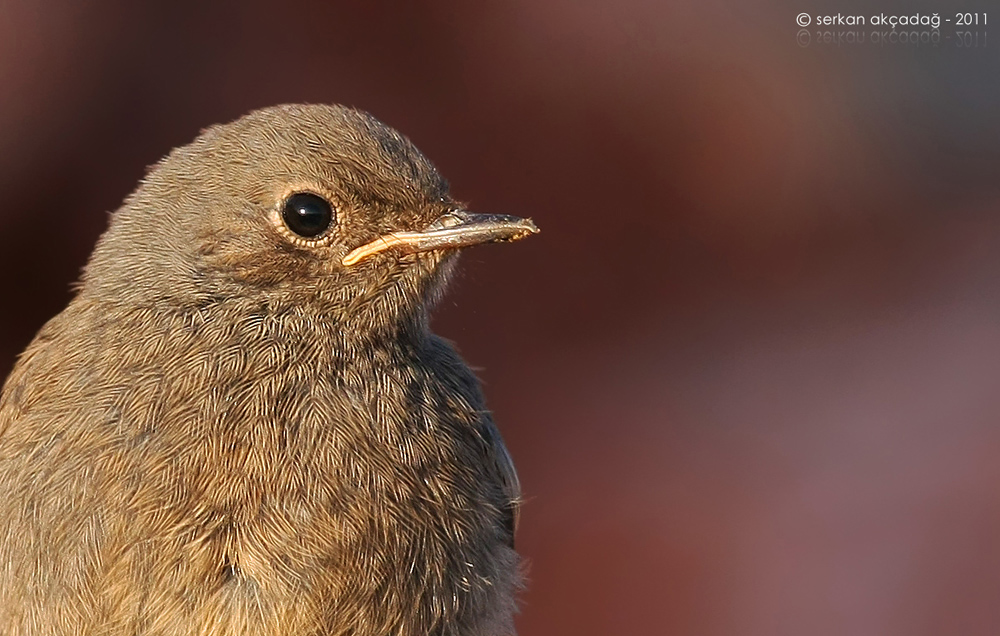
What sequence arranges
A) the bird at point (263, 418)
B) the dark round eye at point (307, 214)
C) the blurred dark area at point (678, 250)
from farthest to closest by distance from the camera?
the blurred dark area at point (678, 250) < the dark round eye at point (307, 214) < the bird at point (263, 418)

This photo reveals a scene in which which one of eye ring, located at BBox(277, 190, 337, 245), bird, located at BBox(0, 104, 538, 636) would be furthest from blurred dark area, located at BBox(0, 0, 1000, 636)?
eye ring, located at BBox(277, 190, 337, 245)

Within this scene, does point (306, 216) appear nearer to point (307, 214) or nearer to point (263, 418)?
point (307, 214)

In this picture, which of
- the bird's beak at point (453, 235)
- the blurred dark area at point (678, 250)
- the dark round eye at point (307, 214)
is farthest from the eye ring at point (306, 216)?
the blurred dark area at point (678, 250)

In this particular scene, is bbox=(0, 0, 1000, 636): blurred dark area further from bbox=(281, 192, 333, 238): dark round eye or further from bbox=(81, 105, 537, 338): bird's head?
bbox=(281, 192, 333, 238): dark round eye

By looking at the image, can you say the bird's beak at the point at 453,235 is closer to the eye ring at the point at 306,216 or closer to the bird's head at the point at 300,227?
the bird's head at the point at 300,227

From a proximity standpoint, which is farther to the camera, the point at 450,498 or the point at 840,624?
the point at 840,624

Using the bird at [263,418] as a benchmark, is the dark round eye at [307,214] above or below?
above

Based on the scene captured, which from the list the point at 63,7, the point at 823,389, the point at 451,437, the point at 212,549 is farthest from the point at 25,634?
the point at 823,389

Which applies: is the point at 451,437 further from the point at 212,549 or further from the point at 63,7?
the point at 63,7
